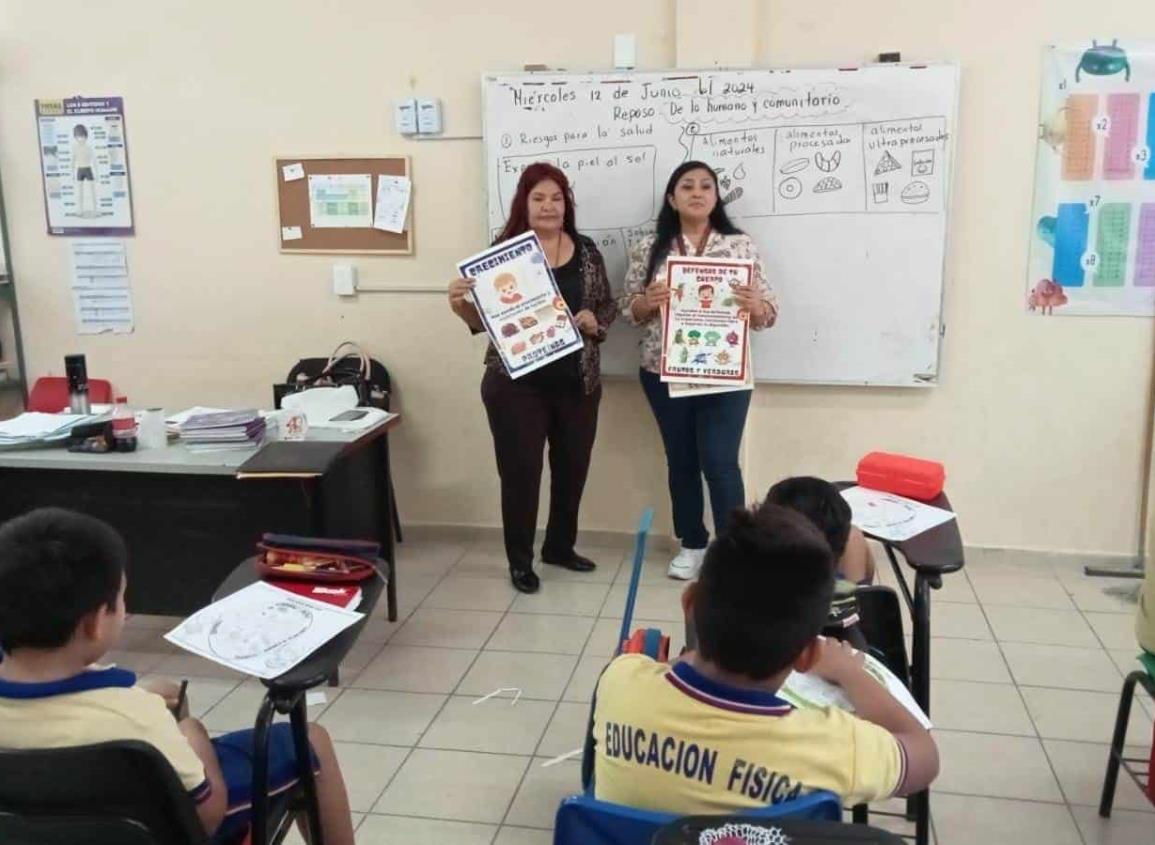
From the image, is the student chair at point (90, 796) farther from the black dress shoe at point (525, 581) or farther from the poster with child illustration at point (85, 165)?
the poster with child illustration at point (85, 165)

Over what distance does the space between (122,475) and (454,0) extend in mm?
2239

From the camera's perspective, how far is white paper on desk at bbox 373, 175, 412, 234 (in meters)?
4.24

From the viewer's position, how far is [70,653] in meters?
1.48

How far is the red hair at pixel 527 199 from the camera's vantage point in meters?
3.76

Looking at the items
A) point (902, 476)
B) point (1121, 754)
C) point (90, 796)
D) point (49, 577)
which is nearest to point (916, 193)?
point (902, 476)

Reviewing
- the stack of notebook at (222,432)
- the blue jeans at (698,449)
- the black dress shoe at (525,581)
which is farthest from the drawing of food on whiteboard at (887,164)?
the stack of notebook at (222,432)

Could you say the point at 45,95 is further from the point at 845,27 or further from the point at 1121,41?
the point at 1121,41

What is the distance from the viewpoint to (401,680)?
3182mm

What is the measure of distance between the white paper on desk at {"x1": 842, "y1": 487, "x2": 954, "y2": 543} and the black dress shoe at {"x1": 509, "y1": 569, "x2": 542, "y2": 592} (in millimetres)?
1665

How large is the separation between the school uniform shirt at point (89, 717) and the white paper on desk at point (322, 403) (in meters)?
2.05

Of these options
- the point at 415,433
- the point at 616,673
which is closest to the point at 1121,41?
the point at 415,433

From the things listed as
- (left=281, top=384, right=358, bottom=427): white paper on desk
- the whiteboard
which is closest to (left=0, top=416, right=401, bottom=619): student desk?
(left=281, top=384, right=358, bottom=427): white paper on desk

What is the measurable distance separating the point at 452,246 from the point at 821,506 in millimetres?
2676

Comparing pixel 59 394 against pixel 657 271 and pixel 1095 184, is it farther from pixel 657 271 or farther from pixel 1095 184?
pixel 1095 184
